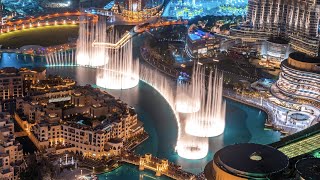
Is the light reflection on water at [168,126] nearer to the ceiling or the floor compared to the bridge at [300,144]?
nearer to the floor

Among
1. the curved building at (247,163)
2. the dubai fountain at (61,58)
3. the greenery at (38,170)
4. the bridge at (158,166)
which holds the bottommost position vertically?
the bridge at (158,166)

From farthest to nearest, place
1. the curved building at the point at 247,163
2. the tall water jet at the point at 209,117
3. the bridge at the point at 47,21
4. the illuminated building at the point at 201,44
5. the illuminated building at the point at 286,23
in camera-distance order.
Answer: the bridge at the point at 47,21, the illuminated building at the point at 201,44, the illuminated building at the point at 286,23, the tall water jet at the point at 209,117, the curved building at the point at 247,163

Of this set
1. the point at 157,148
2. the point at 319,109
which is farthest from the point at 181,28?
the point at 157,148

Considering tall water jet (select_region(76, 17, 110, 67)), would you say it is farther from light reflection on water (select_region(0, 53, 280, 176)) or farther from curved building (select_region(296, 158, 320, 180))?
curved building (select_region(296, 158, 320, 180))

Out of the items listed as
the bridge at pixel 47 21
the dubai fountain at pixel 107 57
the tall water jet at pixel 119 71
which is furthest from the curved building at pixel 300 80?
the bridge at pixel 47 21

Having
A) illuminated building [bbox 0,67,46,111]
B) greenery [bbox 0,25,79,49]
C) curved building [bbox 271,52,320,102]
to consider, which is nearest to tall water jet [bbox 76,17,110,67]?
greenery [bbox 0,25,79,49]

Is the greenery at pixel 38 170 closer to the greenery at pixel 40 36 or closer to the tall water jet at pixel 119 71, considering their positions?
the tall water jet at pixel 119 71

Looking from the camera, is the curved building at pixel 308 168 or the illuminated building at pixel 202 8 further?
the illuminated building at pixel 202 8
